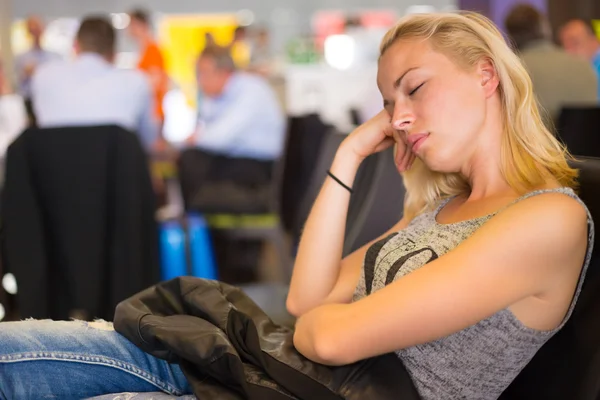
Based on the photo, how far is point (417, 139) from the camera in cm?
133

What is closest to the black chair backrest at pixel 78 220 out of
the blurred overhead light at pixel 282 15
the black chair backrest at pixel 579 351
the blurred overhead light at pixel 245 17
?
the black chair backrest at pixel 579 351

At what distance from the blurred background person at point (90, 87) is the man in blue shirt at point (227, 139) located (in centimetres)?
41

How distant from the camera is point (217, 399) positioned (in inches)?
48.3

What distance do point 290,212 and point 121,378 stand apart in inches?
81.5

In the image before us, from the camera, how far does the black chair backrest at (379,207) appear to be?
5.98 ft

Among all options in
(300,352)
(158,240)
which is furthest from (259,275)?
(300,352)

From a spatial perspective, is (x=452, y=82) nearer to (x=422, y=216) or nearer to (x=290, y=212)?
(x=422, y=216)

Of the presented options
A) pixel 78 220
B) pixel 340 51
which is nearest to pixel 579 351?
pixel 78 220

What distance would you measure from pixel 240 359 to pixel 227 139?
3.05m

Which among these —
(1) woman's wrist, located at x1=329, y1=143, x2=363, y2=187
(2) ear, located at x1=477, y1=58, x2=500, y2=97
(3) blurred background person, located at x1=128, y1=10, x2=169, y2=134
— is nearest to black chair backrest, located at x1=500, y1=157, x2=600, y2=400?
(2) ear, located at x1=477, y1=58, x2=500, y2=97

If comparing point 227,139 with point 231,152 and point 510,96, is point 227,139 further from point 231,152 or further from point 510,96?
point 510,96

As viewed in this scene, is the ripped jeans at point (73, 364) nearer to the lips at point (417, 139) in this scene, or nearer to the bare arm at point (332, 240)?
the bare arm at point (332, 240)

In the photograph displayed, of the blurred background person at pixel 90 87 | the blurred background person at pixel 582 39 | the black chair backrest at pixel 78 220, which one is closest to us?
the black chair backrest at pixel 78 220

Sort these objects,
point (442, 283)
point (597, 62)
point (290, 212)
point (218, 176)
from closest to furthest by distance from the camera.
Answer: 1. point (442, 283)
2. point (290, 212)
3. point (218, 176)
4. point (597, 62)
